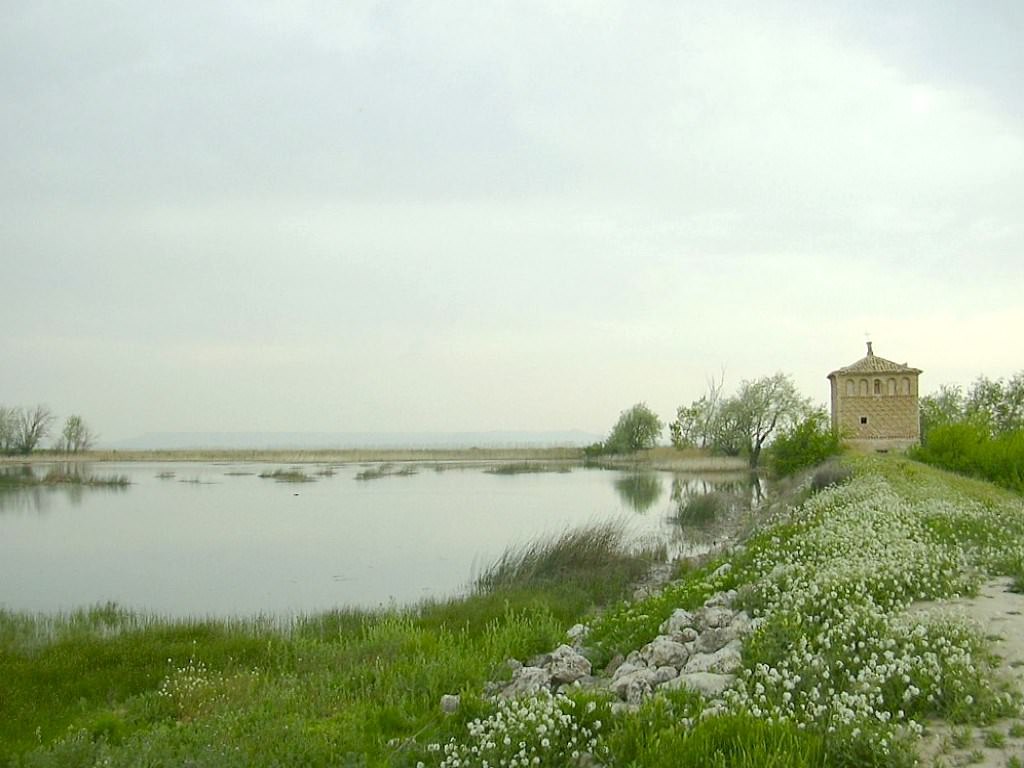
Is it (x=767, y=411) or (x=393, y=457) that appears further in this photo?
(x=393, y=457)

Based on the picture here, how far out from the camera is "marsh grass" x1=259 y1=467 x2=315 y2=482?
57.4 metres

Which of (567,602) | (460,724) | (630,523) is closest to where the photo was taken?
(460,724)

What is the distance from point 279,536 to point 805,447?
3058 centimetres

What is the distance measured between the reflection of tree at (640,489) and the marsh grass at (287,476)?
21080 millimetres

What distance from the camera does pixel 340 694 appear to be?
9102 millimetres

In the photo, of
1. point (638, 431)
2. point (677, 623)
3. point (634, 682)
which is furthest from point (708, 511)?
point (638, 431)

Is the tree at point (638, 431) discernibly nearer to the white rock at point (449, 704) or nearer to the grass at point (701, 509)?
the grass at point (701, 509)

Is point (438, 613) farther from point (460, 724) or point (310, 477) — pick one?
point (310, 477)

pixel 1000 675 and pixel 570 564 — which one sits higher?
pixel 1000 675

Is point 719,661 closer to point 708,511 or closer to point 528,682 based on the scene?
point 528,682

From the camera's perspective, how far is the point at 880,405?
189ft

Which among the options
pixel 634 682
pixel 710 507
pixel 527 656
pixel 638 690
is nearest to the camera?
pixel 638 690

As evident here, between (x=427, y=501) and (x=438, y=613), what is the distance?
87.8 feet

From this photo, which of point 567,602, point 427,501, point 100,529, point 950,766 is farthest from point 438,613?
point 427,501
